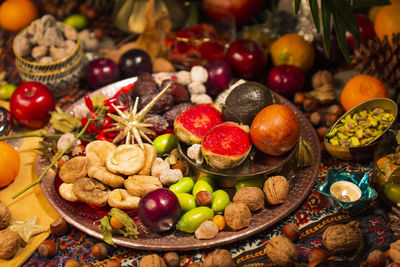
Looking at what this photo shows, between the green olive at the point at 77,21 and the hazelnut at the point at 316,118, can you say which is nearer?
the hazelnut at the point at 316,118

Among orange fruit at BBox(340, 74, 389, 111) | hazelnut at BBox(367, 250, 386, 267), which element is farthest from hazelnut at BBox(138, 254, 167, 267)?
orange fruit at BBox(340, 74, 389, 111)

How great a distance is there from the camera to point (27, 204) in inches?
66.7

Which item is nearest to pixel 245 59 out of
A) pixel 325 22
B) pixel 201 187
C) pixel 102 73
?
pixel 325 22

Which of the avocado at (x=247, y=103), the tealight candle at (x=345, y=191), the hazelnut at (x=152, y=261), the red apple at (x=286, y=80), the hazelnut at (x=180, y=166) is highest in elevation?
the avocado at (x=247, y=103)

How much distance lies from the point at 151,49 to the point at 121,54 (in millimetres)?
195

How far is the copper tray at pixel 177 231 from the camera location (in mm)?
1422

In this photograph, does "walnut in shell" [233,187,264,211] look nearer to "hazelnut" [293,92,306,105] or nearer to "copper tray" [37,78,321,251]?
"copper tray" [37,78,321,251]

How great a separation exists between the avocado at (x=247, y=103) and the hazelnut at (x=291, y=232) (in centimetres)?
48

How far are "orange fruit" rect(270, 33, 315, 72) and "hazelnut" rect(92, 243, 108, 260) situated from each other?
4.86ft

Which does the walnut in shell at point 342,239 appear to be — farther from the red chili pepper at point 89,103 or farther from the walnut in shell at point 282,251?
the red chili pepper at point 89,103

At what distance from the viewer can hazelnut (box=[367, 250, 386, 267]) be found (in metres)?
1.34

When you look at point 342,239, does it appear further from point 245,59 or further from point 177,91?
point 245,59

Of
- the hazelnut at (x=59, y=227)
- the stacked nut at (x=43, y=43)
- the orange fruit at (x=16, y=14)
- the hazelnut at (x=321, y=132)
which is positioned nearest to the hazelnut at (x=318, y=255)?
the hazelnut at (x=321, y=132)

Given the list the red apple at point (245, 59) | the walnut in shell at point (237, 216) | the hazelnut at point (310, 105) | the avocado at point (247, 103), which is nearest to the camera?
the walnut in shell at point (237, 216)
